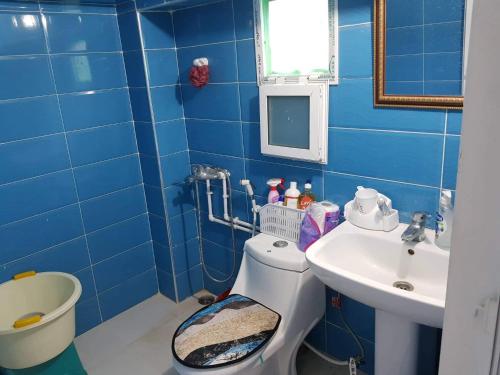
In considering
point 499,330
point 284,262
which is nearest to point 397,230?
point 284,262

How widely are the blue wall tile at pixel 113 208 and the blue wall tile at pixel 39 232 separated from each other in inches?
2.3

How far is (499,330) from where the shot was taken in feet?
1.30

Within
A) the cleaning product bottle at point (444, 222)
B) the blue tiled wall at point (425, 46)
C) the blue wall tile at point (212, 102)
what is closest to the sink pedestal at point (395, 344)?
the cleaning product bottle at point (444, 222)

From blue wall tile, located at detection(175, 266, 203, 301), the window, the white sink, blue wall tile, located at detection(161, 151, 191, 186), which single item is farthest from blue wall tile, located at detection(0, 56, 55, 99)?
the white sink

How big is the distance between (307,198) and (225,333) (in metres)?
0.66

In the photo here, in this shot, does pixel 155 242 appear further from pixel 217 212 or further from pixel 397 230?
pixel 397 230

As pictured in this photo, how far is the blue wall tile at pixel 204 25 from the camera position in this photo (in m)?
1.82

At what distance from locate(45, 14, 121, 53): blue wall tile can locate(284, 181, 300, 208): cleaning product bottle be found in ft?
3.93

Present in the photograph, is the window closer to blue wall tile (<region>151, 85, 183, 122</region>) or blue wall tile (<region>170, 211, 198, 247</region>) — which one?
blue wall tile (<region>151, 85, 183, 122</region>)

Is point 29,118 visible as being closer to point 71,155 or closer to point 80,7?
point 71,155

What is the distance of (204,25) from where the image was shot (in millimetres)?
1927

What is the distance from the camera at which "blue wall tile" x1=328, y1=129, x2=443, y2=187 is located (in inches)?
53.4

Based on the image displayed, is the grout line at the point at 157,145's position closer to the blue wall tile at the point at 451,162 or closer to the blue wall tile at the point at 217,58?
the blue wall tile at the point at 217,58

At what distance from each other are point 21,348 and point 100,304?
717 millimetres
